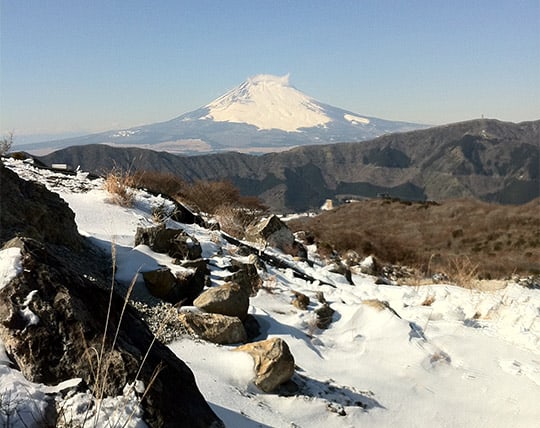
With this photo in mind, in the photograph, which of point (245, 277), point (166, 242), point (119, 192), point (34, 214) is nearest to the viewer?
point (34, 214)

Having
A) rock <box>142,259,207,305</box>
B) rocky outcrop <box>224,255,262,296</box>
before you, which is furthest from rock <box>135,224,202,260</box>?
rock <box>142,259,207,305</box>

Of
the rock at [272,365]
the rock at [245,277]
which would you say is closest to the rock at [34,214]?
the rock at [245,277]

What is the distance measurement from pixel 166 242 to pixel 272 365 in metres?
2.54

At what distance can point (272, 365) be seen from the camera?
2676mm

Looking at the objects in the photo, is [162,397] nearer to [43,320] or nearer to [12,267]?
[43,320]

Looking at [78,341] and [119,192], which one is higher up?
[119,192]

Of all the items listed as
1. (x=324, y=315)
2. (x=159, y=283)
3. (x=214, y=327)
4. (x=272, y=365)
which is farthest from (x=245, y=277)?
(x=272, y=365)

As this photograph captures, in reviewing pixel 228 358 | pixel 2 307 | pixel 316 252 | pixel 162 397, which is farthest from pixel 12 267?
pixel 316 252

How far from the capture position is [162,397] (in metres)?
1.62

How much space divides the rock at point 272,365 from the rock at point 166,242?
7.17ft

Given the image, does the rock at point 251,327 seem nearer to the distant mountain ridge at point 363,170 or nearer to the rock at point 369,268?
the rock at point 369,268

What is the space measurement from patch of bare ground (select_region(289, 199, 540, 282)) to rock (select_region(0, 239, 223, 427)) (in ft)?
22.0

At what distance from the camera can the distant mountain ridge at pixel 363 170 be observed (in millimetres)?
138000

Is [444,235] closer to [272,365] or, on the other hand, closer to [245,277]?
[245,277]
